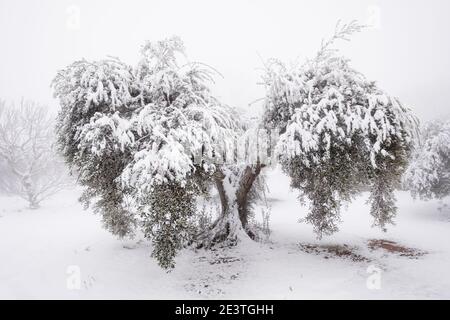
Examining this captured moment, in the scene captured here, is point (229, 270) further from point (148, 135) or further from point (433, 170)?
point (433, 170)

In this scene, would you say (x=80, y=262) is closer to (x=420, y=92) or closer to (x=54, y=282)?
(x=54, y=282)

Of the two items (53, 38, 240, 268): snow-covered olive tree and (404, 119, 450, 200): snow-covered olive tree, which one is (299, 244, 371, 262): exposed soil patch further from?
(404, 119, 450, 200): snow-covered olive tree

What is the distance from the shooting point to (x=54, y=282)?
861 centimetres

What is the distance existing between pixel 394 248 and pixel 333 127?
19.1 ft

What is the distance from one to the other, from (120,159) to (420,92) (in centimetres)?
9200

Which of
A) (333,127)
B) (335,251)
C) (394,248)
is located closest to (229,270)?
(335,251)

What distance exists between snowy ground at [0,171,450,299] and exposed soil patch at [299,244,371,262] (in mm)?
65

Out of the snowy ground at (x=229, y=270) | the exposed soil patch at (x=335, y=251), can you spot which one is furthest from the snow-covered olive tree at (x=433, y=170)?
the exposed soil patch at (x=335, y=251)

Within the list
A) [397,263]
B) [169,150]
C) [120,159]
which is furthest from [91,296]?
[397,263]

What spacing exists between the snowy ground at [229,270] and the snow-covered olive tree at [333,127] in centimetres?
176

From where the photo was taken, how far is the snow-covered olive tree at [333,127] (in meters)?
8.47

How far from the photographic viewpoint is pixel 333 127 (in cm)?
835

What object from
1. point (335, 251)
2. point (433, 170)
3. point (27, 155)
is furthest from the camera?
point (27, 155)

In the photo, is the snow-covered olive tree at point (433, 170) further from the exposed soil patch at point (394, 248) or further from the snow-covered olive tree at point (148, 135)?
the snow-covered olive tree at point (148, 135)
